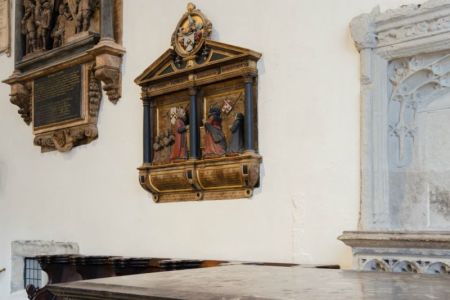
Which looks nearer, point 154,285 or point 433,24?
point 154,285

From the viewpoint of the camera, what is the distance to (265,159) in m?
4.54

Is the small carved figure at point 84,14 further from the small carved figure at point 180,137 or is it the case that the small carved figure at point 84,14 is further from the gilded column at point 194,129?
Result: the gilded column at point 194,129

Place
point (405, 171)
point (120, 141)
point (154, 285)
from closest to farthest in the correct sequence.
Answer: point (154, 285) < point (405, 171) < point (120, 141)

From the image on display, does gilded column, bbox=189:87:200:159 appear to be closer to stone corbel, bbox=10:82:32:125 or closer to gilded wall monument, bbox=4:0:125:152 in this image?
gilded wall monument, bbox=4:0:125:152

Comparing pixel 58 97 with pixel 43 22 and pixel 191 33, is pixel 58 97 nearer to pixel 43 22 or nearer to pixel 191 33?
pixel 43 22

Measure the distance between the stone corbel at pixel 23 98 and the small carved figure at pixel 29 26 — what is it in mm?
390

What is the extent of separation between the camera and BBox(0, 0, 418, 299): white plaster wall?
13.5ft

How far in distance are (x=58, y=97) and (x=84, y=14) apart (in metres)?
0.87

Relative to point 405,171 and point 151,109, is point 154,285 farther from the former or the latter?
point 151,109

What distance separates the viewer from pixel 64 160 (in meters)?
6.35

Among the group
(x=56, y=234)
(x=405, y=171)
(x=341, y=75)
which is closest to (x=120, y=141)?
(x=56, y=234)

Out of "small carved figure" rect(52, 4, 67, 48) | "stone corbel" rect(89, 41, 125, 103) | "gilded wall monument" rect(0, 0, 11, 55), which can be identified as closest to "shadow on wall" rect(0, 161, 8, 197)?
"gilded wall monument" rect(0, 0, 11, 55)

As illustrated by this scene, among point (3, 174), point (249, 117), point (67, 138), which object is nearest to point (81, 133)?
point (67, 138)

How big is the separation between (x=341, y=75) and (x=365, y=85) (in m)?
0.24
